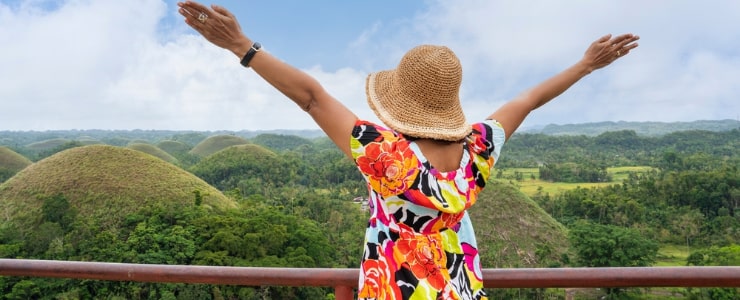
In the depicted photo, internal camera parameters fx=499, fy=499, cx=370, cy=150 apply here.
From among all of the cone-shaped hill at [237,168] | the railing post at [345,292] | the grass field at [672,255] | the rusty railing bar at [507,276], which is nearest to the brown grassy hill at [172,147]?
the cone-shaped hill at [237,168]

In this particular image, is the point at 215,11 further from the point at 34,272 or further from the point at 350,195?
the point at 350,195

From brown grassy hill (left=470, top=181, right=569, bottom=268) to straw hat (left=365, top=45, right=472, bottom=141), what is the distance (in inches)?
779

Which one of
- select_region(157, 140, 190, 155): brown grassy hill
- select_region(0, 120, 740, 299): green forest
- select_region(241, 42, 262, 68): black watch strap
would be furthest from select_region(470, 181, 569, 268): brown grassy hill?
select_region(157, 140, 190, 155): brown grassy hill

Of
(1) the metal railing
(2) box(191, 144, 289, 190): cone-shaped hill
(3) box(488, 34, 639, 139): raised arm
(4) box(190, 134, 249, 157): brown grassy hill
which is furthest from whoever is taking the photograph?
(4) box(190, 134, 249, 157): brown grassy hill

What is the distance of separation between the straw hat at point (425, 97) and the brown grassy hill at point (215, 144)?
59102 mm

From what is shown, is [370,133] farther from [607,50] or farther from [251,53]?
[607,50]

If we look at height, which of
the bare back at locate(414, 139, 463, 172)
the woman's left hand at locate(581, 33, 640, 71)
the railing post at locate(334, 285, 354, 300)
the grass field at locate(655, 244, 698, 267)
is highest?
the woman's left hand at locate(581, 33, 640, 71)

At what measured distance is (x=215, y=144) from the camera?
60219 mm

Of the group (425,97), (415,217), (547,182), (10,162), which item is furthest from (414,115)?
(10,162)

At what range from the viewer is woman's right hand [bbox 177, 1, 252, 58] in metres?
0.88

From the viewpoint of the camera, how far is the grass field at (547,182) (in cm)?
3288

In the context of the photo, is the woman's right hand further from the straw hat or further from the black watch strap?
the straw hat

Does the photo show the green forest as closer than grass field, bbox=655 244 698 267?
Yes

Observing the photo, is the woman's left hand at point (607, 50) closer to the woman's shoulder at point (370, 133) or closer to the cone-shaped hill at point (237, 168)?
the woman's shoulder at point (370, 133)
